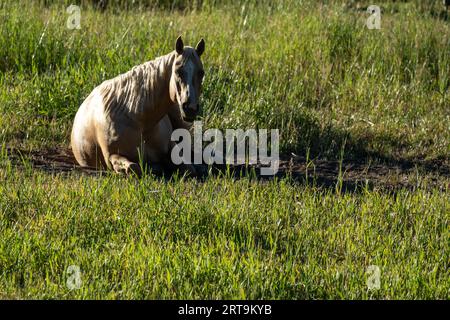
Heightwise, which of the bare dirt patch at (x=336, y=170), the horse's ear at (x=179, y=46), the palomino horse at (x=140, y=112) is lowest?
the bare dirt patch at (x=336, y=170)

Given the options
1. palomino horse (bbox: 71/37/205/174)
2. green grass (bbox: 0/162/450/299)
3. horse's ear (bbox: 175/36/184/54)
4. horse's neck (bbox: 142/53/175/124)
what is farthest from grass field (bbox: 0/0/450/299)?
horse's ear (bbox: 175/36/184/54)

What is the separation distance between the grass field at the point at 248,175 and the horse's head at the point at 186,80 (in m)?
0.57

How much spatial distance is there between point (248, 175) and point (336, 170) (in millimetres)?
986

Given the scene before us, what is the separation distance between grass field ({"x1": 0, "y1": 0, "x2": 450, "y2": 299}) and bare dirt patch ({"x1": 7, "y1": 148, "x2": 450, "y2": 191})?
2.2 inches

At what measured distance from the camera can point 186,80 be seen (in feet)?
25.5

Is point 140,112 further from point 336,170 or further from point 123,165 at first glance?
point 336,170

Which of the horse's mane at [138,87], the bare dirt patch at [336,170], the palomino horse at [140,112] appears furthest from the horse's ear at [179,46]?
the bare dirt patch at [336,170]

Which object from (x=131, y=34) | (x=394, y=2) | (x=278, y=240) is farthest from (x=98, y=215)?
(x=394, y=2)

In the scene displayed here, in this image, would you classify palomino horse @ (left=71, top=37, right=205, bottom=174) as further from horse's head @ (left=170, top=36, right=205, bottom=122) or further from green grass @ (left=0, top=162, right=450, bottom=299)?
green grass @ (left=0, top=162, right=450, bottom=299)

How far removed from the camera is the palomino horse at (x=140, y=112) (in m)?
7.87

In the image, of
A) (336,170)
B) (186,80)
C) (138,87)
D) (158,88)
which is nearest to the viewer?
(186,80)

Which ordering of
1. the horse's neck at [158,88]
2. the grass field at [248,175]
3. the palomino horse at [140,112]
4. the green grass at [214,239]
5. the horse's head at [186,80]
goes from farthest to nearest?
the horse's neck at [158,88] < the palomino horse at [140,112] < the horse's head at [186,80] < the grass field at [248,175] < the green grass at [214,239]

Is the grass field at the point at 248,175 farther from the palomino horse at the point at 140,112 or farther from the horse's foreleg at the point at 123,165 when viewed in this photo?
the palomino horse at the point at 140,112

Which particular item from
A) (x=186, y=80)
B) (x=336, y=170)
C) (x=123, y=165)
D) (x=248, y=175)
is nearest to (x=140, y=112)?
(x=123, y=165)
